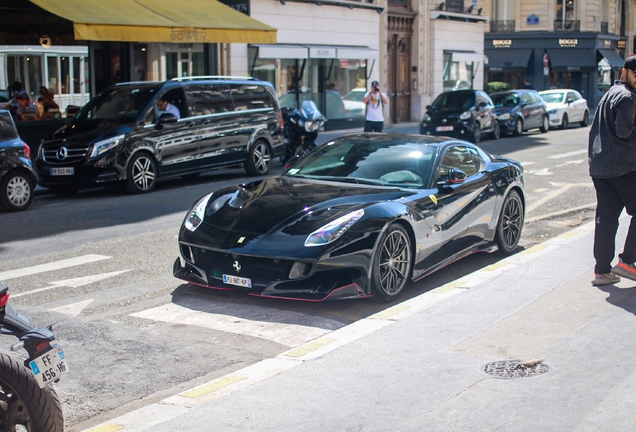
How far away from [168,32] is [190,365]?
16.0 meters

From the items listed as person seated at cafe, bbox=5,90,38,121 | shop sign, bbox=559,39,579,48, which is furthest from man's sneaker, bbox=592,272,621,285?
shop sign, bbox=559,39,579,48

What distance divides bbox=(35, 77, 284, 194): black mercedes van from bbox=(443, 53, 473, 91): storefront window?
863 inches

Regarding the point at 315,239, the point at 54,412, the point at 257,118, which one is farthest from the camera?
the point at 257,118

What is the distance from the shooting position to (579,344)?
584cm

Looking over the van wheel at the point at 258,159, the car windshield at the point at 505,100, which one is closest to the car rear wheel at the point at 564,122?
the car windshield at the point at 505,100

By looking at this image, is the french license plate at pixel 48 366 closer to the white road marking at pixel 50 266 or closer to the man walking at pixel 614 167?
the white road marking at pixel 50 266

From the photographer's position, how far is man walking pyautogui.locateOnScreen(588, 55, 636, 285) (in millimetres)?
7027

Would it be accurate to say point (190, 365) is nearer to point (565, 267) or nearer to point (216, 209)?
point (216, 209)

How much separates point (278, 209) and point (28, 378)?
3753 mm

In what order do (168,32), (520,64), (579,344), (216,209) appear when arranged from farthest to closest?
(520,64) → (168,32) → (216,209) → (579,344)

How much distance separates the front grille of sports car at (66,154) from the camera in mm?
14586

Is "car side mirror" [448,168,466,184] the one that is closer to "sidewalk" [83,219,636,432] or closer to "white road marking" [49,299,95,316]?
"sidewalk" [83,219,636,432]

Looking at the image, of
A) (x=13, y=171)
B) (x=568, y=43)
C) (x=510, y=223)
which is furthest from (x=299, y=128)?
(x=568, y=43)

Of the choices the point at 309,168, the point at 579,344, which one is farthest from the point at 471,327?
the point at 309,168
